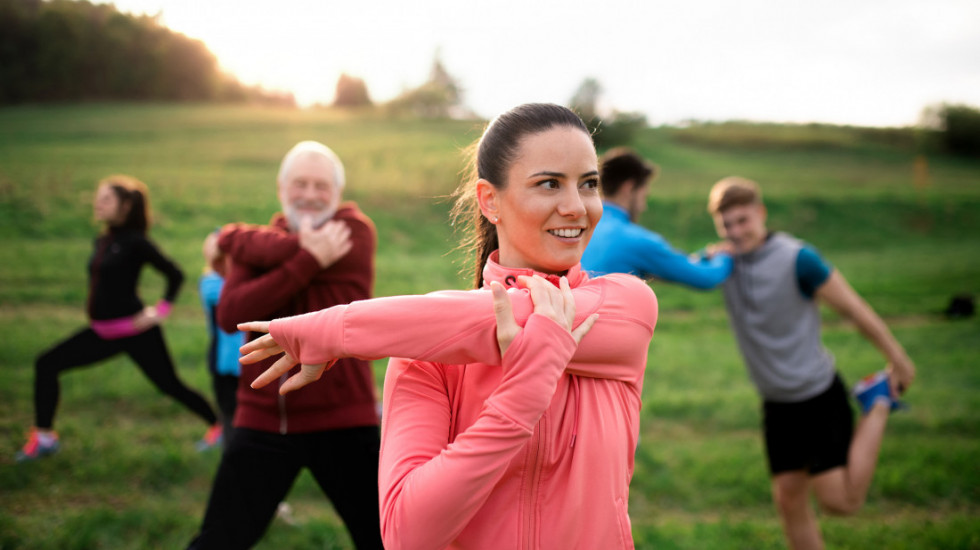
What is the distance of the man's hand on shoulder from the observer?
9.37 ft

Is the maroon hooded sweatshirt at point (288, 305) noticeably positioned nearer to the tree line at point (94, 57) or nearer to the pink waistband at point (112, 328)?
the pink waistband at point (112, 328)

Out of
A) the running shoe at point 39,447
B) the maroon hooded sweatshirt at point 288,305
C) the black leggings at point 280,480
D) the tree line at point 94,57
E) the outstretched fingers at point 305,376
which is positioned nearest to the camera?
the outstretched fingers at point 305,376

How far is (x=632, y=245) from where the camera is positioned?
3904 mm

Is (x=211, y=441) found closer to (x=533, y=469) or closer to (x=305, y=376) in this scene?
(x=305, y=376)

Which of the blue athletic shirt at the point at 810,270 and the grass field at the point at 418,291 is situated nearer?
the blue athletic shirt at the point at 810,270

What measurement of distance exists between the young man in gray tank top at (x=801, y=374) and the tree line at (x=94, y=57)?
29.0m

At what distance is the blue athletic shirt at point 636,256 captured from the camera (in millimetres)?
3828

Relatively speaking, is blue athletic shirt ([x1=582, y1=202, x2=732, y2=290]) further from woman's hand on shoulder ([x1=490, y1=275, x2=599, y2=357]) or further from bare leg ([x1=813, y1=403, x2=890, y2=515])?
woman's hand on shoulder ([x1=490, y1=275, x2=599, y2=357])

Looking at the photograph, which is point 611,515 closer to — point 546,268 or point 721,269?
point 546,268

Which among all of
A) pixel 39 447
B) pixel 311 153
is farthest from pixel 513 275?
pixel 39 447

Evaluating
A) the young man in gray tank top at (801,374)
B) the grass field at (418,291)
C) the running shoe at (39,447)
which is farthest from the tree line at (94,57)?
the young man in gray tank top at (801,374)

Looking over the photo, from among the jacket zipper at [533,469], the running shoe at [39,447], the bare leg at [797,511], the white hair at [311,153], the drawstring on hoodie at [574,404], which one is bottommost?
the running shoe at [39,447]

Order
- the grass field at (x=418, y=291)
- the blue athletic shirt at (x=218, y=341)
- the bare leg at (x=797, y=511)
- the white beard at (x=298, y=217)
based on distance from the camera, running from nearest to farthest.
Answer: the white beard at (x=298, y=217)
the bare leg at (x=797, y=511)
the blue athletic shirt at (x=218, y=341)
the grass field at (x=418, y=291)

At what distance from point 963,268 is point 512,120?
18845 millimetres
